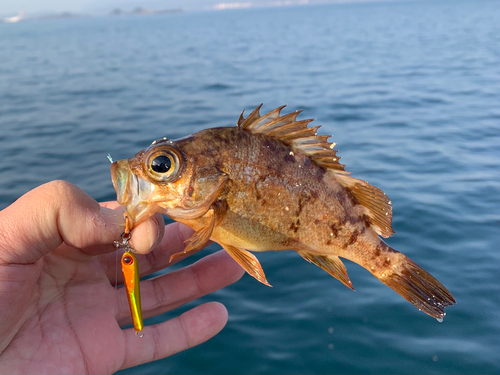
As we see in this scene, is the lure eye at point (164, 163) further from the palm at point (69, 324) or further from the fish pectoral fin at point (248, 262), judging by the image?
the palm at point (69, 324)

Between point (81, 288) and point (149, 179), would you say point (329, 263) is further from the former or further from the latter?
point (81, 288)

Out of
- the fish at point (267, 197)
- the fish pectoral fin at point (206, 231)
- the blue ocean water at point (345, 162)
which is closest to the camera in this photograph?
the fish pectoral fin at point (206, 231)

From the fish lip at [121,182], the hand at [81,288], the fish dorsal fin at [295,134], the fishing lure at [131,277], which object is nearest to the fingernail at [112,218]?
the hand at [81,288]

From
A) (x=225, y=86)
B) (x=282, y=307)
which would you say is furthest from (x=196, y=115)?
(x=282, y=307)

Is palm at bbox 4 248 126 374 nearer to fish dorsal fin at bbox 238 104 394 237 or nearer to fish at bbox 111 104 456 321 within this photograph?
fish at bbox 111 104 456 321

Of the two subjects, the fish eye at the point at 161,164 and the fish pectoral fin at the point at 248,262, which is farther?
the fish pectoral fin at the point at 248,262

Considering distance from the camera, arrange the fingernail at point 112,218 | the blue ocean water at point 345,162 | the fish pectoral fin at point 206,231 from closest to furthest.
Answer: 1. the fish pectoral fin at point 206,231
2. the fingernail at point 112,218
3. the blue ocean water at point 345,162

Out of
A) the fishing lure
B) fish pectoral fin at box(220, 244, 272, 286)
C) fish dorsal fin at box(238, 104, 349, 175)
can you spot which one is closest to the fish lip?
the fishing lure
